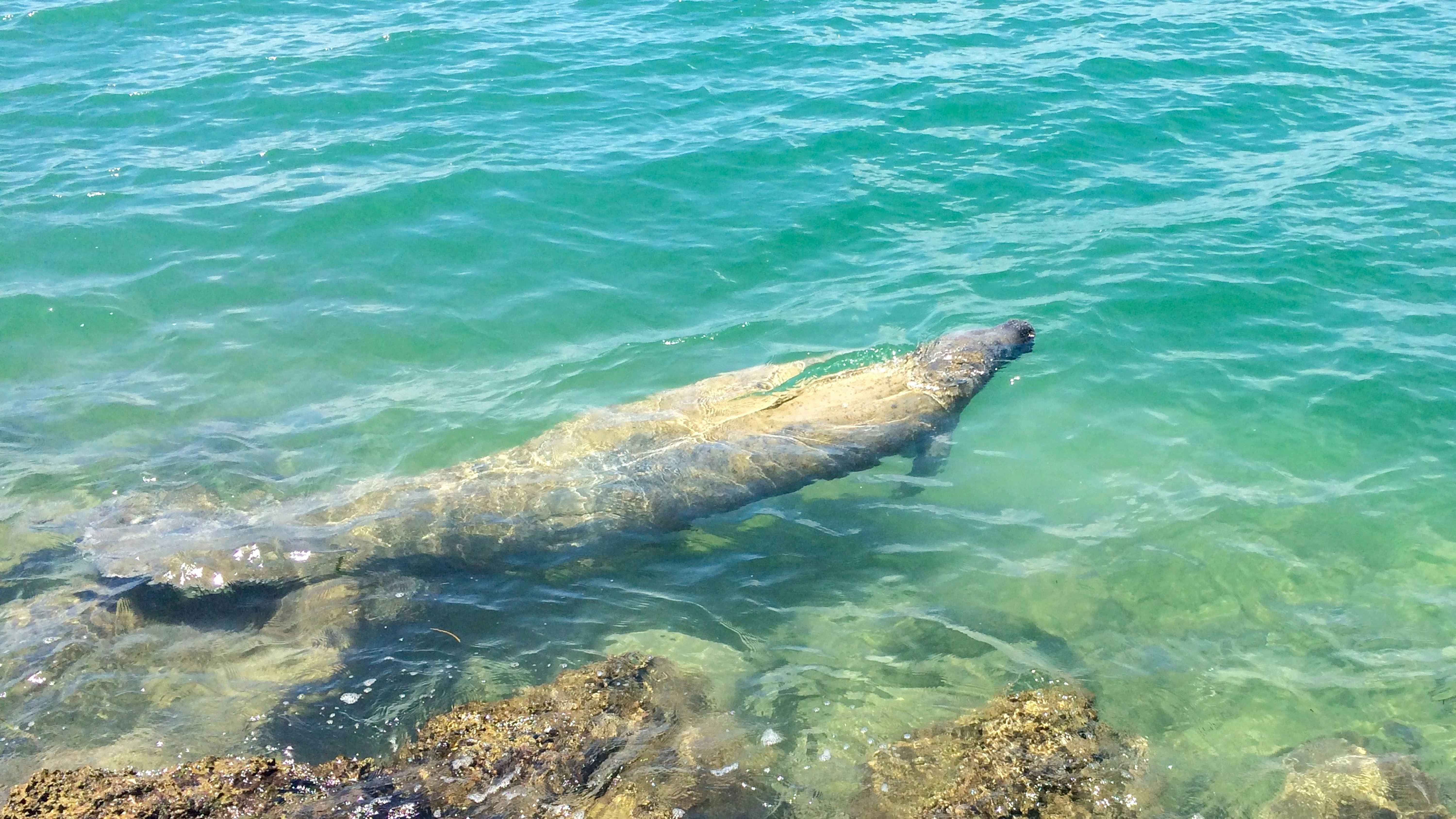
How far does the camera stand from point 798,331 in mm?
10398

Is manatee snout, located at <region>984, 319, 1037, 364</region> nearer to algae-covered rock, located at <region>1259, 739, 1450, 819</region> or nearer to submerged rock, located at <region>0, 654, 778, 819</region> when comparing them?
algae-covered rock, located at <region>1259, 739, 1450, 819</region>

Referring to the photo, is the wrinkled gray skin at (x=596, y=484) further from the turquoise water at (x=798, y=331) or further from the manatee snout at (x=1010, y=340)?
the manatee snout at (x=1010, y=340)

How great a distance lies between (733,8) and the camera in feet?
64.5

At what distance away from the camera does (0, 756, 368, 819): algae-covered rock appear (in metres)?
4.57

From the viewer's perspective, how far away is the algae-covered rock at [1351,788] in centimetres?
578

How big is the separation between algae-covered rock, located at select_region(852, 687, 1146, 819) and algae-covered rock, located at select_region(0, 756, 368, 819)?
3.00 metres

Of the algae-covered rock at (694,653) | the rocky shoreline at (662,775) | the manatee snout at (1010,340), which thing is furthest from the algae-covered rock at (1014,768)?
the manatee snout at (1010,340)

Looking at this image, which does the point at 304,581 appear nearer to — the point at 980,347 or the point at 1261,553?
the point at 980,347

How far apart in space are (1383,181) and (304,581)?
1361 cm

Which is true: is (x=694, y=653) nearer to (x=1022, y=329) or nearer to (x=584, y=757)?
(x=584, y=757)

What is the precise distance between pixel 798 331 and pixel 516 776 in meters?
6.16

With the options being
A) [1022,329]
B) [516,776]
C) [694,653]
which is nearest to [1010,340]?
[1022,329]

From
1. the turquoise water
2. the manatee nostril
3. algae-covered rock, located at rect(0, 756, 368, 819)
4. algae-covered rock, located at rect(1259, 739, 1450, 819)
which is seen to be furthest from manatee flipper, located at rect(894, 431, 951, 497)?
algae-covered rock, located at rect(0, 756, 368, 819)

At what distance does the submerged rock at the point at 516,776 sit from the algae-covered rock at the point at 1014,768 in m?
0.79
